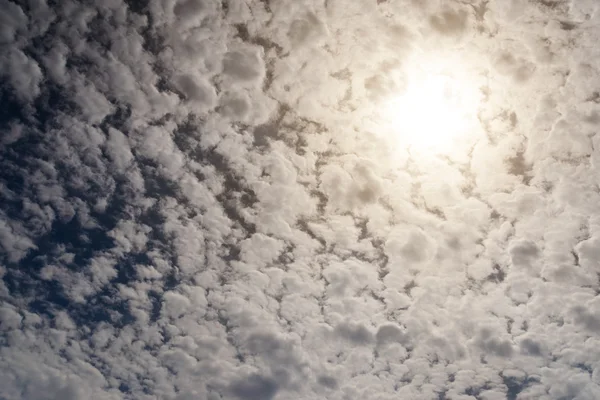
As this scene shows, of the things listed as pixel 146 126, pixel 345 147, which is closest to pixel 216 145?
pixel 146 126

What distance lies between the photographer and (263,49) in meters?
9.34

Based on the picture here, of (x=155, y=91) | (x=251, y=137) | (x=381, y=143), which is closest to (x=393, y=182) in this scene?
(x=381, y=143)

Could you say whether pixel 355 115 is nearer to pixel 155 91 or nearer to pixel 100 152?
pixel 155 91

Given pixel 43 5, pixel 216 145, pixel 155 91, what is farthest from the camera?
A: pixel 216 145

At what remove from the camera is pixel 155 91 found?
1001cm

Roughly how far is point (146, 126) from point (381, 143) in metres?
7.30

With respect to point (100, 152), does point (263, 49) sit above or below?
above

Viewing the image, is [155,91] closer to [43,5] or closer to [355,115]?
[43,5]

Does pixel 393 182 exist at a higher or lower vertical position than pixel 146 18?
lower

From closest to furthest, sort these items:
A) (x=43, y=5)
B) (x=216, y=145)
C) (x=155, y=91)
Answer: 1. (x=43, y=5)
2. (x=155, y=91)
3. (x=216, y=145)

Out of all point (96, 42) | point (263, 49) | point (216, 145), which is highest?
point (263, 49)

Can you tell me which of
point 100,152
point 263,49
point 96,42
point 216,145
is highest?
point 263,49

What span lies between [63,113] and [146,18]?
4003mm

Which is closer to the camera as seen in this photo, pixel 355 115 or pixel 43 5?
pixel 43 5
